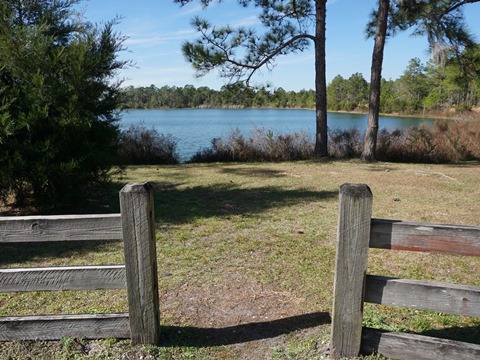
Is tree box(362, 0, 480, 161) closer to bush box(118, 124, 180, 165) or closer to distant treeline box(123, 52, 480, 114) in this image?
distant treeline box(123, 52, 480, 114)

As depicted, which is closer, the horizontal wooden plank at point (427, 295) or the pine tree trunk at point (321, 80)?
the horizontal wooden plank at point (427, 295)

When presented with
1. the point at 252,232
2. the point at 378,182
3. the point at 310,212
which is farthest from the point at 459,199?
the point at 252,232

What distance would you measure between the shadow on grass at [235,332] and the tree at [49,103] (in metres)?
3.83

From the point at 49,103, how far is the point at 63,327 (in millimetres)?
4076

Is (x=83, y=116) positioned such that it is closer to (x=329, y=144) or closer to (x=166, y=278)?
(x=166, y=278)

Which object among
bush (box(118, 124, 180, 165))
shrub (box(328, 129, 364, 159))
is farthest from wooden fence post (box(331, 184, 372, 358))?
bush (box(118, 124, 180, 165))

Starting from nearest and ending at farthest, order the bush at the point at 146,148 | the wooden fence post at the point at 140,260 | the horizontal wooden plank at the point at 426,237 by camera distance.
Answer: the horizontal wooden plank at the point at 426,237 < the wooden fence post at the point at 140,260 < the bush at the point at 146,148

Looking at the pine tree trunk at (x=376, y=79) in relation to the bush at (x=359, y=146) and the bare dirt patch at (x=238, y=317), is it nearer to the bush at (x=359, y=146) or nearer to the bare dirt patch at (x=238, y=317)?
the bush at (x=359, y=146)

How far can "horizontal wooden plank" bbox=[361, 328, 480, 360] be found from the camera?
8.02ft

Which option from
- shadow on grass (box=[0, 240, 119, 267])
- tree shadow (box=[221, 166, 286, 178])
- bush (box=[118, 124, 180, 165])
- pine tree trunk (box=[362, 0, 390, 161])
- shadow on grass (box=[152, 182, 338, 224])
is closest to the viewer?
shadow on grass (box=[0, 240, 119, 267])

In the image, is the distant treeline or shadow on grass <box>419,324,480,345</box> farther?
the distant treeline

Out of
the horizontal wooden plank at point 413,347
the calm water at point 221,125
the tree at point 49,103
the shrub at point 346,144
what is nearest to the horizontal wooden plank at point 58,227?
the horizontal wooden plank at point 413,347

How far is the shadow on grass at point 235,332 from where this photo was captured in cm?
301

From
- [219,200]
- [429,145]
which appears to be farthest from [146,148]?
[429,145]
